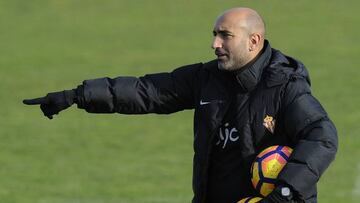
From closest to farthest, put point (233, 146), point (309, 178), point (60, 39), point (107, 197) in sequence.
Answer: point (309, 178)
point (233, 146)
point (107, 197)
point (60, 39)

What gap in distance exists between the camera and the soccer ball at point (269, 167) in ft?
25.1

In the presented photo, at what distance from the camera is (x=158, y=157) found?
14719 mm

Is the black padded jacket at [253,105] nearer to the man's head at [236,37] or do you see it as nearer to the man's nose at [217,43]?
the man's head at [236,37]

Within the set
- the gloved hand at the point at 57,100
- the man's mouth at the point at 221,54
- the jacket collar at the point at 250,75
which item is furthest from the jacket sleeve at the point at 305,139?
the gloved hand at the point at 57,100

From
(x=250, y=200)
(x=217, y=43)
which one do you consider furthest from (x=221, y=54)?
(x=250, y=200)

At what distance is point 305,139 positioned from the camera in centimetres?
750

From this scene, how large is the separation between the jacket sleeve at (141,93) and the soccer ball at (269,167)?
37.2 inches

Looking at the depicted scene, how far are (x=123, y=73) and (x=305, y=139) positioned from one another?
41.5ft

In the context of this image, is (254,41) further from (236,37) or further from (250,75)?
(250,75)

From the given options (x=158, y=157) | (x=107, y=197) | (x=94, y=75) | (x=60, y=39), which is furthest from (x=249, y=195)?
(x=60, y=39)

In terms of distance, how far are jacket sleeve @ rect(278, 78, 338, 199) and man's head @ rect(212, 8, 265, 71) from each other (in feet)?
1.39

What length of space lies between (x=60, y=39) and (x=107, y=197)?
1132 centimetres

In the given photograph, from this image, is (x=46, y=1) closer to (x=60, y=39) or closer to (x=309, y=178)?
(x=60, y=39)

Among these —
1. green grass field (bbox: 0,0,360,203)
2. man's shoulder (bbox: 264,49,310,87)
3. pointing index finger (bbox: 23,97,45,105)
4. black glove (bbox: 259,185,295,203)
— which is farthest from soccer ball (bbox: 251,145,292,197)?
green grass field (bbox: 0,0,360,203)
